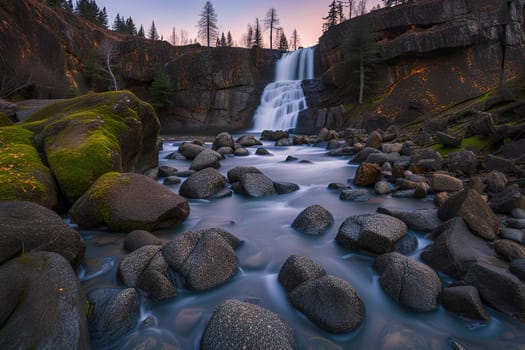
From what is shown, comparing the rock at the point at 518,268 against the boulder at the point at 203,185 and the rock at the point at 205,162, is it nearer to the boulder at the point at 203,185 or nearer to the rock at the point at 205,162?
the boulder at the point at 203,185

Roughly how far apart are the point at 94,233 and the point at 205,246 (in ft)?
7.93

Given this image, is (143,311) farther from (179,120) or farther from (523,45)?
(179,120)

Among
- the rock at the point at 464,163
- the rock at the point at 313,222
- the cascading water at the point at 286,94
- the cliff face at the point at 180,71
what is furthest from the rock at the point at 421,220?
the cliff face at the point at 180,71

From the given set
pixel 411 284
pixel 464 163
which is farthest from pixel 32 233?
pixel 464 163

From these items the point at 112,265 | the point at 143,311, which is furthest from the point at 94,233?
the point at 143,311

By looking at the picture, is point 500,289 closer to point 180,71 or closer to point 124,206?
point 124,206

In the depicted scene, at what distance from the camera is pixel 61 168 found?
5551 millimetres

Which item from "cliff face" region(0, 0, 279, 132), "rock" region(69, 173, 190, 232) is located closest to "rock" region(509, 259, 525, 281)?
"rock" region(69, 173, 190, 232)

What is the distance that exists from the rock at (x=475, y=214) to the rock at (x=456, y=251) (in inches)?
6.2

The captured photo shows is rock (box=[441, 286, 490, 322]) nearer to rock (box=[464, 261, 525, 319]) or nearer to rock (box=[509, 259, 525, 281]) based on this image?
rock (box=[464, 261, 525, 319])

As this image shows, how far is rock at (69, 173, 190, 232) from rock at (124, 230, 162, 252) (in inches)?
18.0

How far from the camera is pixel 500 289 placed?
2.86m

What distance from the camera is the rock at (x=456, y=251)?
3.45m

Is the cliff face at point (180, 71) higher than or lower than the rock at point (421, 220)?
higher
